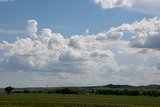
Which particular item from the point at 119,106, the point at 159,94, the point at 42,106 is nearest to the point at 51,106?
the point at 42,106

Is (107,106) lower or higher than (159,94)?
lower

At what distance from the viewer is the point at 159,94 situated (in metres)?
191

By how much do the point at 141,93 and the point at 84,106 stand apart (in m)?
128

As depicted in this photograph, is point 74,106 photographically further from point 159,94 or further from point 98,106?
point 159,94

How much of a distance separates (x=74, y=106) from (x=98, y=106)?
4.49 metres

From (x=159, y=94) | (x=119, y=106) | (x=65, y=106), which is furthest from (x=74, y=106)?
(x=159, y=94)

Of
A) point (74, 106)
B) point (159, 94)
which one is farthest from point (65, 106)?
point (159, 94)

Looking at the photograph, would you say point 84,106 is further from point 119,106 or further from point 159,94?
point 159,94

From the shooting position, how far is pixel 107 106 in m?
75.5

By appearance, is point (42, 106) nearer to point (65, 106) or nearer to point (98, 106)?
point (65, 106)

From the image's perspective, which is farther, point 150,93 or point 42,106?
point 150,93

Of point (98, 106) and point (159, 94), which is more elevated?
point (159, 94)

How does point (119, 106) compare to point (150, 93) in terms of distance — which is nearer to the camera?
point (119, 106)

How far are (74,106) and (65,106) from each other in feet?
6.24
